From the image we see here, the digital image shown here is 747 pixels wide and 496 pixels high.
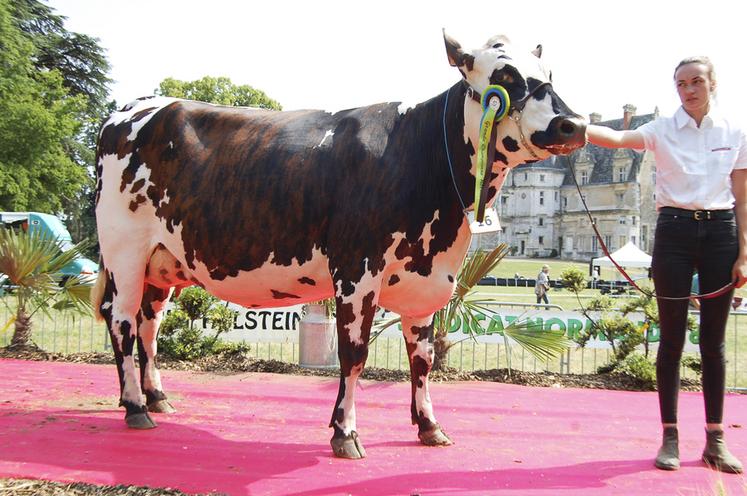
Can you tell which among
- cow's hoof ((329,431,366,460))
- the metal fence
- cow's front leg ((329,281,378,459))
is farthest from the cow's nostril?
the metal fence

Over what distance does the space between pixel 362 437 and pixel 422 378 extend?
53 cm

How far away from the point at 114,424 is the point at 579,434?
3.09m

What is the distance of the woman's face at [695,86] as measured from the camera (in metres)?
3.48

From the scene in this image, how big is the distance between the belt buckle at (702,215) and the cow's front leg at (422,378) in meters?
1.66

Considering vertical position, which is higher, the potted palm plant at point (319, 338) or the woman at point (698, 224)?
the woman at point (698, 224)

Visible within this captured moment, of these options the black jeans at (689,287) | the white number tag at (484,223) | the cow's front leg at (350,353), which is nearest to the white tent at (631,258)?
the white number tag at (484,223)

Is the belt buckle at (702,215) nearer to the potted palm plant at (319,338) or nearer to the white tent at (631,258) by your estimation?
the potted palm plant at (319,338)

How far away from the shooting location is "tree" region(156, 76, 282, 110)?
39.2 meters

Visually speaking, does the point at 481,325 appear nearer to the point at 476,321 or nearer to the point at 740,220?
the point at 476,321

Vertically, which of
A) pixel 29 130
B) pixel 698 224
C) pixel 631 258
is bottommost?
pixel 698 224

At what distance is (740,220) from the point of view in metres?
3.48

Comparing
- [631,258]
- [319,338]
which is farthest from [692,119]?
[631,258]

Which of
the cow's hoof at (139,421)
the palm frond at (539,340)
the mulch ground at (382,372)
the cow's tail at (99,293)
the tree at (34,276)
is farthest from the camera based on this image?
the tree at (34,276)

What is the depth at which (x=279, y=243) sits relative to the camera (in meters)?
3.97
